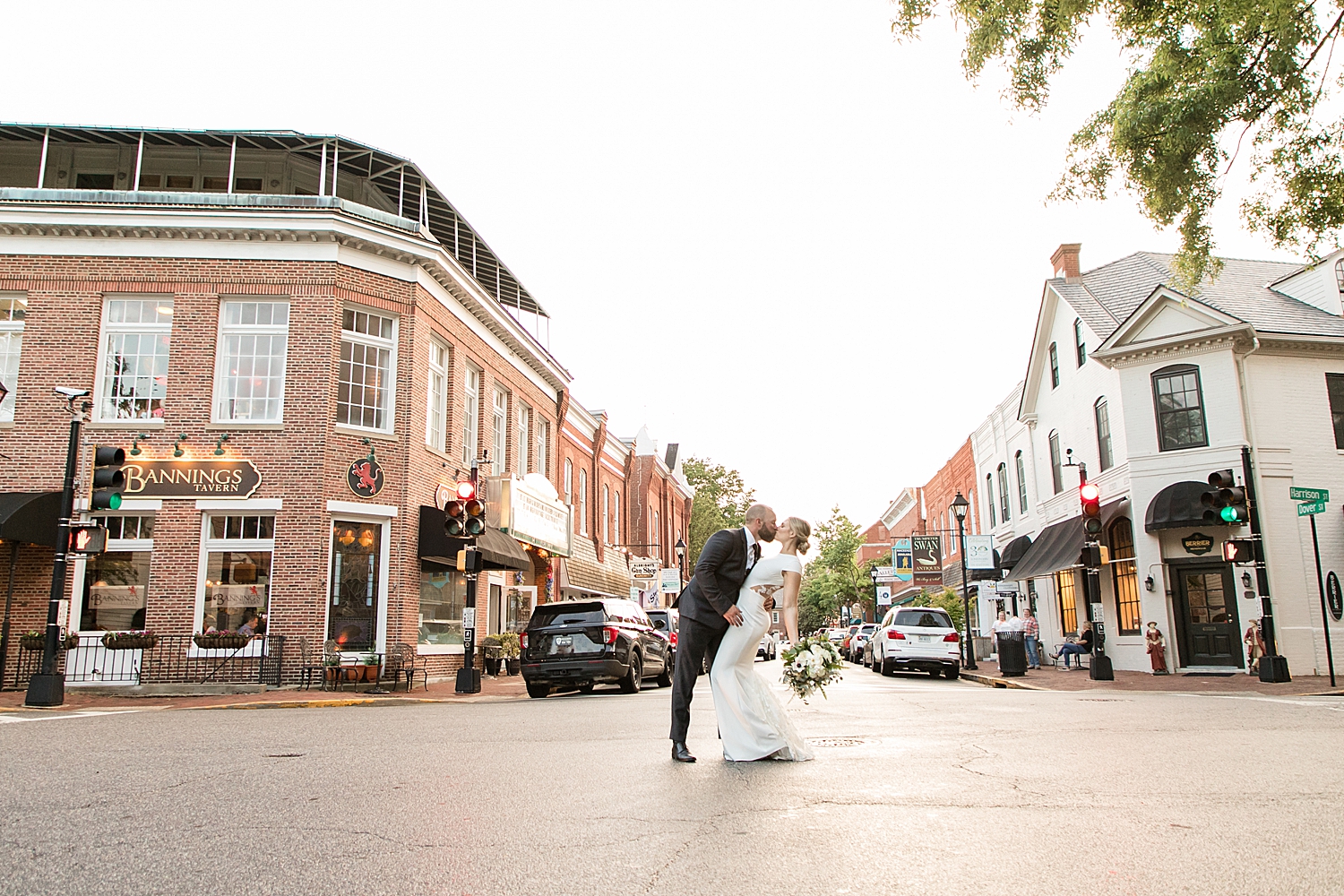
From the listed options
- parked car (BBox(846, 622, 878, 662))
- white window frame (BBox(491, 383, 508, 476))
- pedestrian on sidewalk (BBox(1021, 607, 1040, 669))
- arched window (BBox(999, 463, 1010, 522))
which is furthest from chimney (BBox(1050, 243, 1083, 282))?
white window frame (BBox(491, 383, 508, 476))

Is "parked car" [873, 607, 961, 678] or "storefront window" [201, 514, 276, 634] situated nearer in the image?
"storefront window" [201, 514, 276, 634]

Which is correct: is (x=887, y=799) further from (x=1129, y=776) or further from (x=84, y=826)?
(x=84, y=826)

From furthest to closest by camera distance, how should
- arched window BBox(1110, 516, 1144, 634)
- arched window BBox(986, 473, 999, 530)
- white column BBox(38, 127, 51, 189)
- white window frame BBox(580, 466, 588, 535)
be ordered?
arched window BBox(986, 473, 999, 530)
white window frame BBox(580, 466, 588, 535)
arched window BBox(1110, 516, 1144, 634)
white column BBox(38, 127, 51, 189)

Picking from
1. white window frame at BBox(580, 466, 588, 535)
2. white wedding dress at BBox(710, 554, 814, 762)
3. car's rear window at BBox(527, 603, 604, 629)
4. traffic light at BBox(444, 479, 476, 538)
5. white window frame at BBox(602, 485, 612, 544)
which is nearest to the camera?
white wedding dress at BBox(710, 554, 814, 762)

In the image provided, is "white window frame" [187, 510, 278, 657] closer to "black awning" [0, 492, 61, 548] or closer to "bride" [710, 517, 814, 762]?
"black awning" [0, 492, 61, 548]

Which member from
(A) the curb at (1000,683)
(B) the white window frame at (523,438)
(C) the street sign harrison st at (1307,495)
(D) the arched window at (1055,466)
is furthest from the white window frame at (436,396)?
(D) the arched window at (1055,466)

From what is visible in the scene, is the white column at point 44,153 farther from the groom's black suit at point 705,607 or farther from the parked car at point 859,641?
the parked car at point 859,641

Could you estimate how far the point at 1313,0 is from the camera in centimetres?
1205

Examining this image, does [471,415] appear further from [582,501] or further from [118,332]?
[582,501]

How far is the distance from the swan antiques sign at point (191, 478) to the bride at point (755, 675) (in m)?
14.1

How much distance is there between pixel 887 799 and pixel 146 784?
181 inches

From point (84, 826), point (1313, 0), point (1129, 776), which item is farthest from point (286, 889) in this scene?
point (1313, 0)

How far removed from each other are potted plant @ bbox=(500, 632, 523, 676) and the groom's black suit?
53.8 ft

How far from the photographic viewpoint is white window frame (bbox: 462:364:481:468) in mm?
24156
